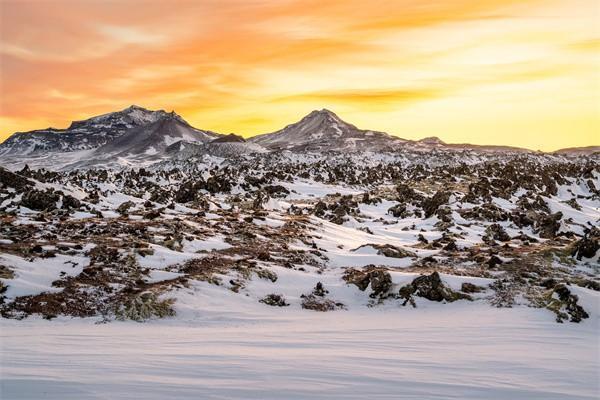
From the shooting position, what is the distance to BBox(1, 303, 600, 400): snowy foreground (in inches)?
249

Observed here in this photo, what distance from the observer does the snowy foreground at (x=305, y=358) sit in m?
6.33

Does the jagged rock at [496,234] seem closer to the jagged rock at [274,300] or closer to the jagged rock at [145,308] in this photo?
the jagged rock at [274,300]

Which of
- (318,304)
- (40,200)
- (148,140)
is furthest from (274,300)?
(148,140)

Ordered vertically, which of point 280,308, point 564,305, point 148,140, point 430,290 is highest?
point 148,140

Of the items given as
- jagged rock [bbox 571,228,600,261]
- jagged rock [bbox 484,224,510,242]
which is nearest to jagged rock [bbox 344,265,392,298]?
jagged rock [bbox 571,228,600,261]

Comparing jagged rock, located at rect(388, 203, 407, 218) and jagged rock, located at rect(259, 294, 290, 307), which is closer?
jagged rock, located at rect(259, 294, 290, 307)

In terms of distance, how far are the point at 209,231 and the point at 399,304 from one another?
31.2 feet

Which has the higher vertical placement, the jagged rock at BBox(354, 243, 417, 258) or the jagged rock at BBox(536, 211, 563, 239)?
the jagged rock at BBox(536, 211, 563, 239)

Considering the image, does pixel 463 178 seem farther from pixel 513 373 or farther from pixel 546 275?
pixel 513 373

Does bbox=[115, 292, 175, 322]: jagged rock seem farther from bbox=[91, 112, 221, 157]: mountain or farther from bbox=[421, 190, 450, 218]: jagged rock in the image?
bbox=[91, 112, 221, 157]: mountain

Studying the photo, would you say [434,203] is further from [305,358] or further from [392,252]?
[305,358]

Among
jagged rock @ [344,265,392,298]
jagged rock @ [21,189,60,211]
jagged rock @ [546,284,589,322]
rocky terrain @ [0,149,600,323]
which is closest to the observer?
jagged rock @ [546,284,589,322]

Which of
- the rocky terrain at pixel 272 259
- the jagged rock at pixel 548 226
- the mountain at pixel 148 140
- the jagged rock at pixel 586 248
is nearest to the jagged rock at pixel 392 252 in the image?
the rocky terrain at pixel 272 259

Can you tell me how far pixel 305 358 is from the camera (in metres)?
7.77
